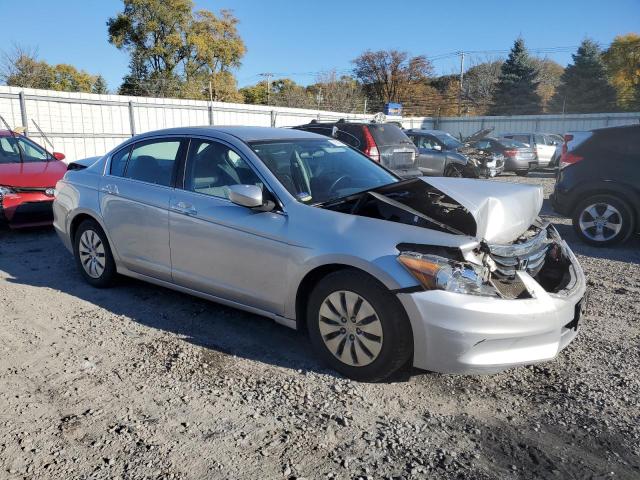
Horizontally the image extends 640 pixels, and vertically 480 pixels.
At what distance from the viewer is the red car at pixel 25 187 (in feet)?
22.8

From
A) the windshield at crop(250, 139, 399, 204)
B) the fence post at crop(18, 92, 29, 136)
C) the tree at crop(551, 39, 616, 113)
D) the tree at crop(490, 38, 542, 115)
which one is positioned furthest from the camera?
the tree at crop(490, 38, 542, 115)

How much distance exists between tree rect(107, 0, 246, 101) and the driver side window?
33.3 meters

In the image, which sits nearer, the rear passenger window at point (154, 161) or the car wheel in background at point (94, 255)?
the rear passenger window at point (154, 161)

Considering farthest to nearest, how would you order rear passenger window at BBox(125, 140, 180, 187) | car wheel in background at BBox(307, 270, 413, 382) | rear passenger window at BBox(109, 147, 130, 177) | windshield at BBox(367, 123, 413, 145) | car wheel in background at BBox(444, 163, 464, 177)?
1. car wheel in background at BBox(444, 163, 464, 177)
2. windshield at BBox(367, 123, 413, 145)
3. rear passenger window at BBox(109, 147, 130, 177)
4. rear passenger window at BBox(125, 140, 180, 187)
5. car wheel in background at BBox(307, 270, 413, 382)

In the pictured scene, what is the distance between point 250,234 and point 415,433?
1.72 meters

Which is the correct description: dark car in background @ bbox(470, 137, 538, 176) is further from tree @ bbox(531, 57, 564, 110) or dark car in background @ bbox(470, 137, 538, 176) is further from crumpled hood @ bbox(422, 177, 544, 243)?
tree @ bbox(531, 57, 564, 110)

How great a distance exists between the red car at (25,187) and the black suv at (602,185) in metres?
7.35

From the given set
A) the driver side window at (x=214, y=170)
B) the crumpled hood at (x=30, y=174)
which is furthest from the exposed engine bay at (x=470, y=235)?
the crumpled hood at (x=30, y=174)

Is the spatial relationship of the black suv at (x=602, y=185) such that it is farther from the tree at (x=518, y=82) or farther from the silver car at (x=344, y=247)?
the tree at (x=518, y=82)

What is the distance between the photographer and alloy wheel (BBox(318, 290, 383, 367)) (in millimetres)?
3113

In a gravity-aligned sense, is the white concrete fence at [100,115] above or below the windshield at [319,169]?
above

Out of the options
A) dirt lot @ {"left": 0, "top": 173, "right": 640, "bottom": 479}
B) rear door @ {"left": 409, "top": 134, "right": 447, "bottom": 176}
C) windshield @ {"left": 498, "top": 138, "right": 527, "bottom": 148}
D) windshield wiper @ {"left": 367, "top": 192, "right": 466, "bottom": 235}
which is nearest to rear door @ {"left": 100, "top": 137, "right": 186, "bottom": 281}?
dirt lot @ {"left": 0, "top": 173, "right": 640, "bottom": 479}

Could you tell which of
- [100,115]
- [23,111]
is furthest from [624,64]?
[23,111]

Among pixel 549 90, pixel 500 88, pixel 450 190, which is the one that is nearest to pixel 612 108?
pixel 500 88
